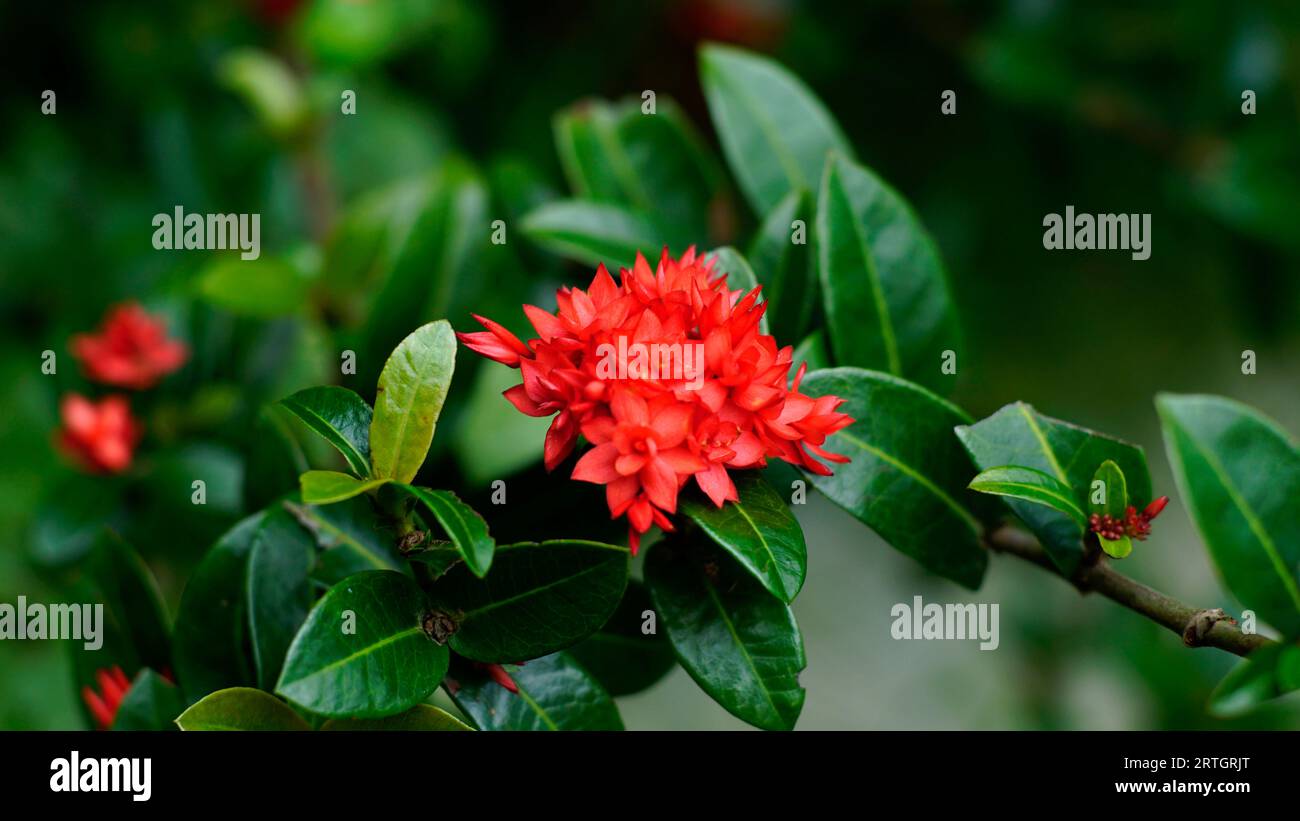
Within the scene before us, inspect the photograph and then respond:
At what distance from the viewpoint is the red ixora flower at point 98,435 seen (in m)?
1.12

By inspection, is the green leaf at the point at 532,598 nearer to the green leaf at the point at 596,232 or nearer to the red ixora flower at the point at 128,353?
the green leaf at the point at 596,232

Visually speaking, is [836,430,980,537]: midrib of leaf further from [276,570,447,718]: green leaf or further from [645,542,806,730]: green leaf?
[276,570,447,718]: green leaf

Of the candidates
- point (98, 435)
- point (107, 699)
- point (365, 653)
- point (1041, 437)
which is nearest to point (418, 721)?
point (365, 653)

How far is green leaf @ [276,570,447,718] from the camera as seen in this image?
56cm

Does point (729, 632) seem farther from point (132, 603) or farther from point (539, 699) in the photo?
point (132, 603)

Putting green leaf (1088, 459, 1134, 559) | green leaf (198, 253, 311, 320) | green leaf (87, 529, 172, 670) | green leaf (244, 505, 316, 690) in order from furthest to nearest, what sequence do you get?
green leaf (198, 253, 311, 320), green leaf (87, 529, 172, 670), green leaf (244, 505, 316, 690), green leaf (1088, 459, 1134, 559)

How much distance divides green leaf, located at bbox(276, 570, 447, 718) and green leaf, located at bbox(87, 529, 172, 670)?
0.35 metres

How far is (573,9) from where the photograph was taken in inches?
86.1

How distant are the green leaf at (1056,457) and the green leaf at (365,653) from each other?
1.21 feet

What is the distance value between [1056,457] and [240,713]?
0.56 m

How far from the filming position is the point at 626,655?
0.76m

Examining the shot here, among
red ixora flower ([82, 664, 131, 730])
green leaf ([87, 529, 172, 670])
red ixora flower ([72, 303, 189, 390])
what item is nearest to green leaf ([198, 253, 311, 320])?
red ixora flower ([72, 303, 189, 390])

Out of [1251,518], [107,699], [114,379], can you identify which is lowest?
[107,699]
